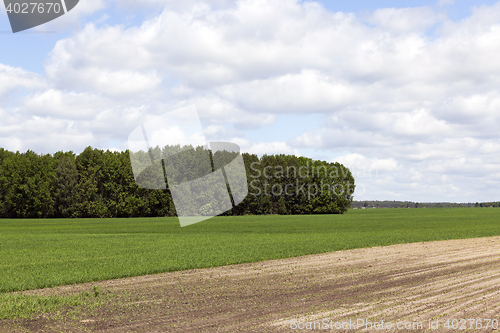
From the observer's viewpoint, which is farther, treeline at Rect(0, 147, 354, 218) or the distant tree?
treeline at Rect(0, 147, 354, 218)

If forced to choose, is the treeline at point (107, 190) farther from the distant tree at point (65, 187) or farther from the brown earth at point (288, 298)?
the brown earth at point (288, 298)

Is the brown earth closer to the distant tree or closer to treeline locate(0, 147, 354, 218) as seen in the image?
treeline locate(0, 147, 354, 218)

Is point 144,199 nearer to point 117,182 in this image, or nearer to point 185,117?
point 117,182

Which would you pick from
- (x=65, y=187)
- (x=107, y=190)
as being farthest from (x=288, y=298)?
(x=65, y=187)

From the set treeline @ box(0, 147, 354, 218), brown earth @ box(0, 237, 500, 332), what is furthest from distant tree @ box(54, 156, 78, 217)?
brown earth @ box(0, 237, 500, 332)

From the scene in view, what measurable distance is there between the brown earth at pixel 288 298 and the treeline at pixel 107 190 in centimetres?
6943

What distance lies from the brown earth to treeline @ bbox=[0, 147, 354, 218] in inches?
2734

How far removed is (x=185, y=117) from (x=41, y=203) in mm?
71222

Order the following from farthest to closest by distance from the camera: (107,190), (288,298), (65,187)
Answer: (107,190)
(65,187)
(288,298)

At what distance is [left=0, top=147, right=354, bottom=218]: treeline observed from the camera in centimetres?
8600

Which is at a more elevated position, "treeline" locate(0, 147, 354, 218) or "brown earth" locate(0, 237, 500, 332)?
"treeline" locate(0, 147, 354, 218)

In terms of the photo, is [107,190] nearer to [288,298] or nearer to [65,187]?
[65,187]

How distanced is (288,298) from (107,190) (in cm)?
8356

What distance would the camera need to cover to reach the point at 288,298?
404 inches
